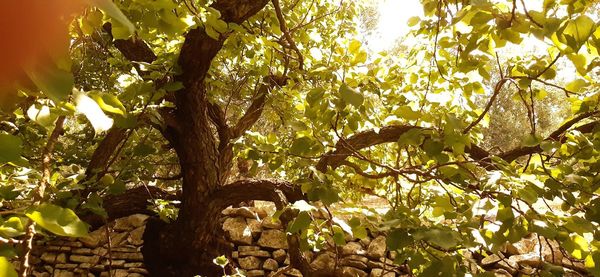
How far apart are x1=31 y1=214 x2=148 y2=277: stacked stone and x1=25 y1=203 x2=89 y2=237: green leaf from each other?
4290mm

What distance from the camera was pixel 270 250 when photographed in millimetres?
4793

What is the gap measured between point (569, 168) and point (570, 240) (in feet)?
1.65

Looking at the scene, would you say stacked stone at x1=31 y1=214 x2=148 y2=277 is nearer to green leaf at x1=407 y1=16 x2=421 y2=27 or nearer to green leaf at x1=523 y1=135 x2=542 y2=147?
green leaf at x1=407 y1=16 x2=421 y2=27

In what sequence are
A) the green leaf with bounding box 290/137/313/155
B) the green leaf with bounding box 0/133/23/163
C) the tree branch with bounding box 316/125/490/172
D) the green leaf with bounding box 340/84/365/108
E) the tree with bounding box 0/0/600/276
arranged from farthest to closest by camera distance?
the tree branch with bounding box 316/125/490/172 < the green leaf with bounding box 290/137/313/155 < the green leaf with bounding box 340/84/365/108 < the tree with bounding box 0/0/600/276 < the green leaf with bounding box 0/133/23/163

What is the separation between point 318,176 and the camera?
5.50 feet

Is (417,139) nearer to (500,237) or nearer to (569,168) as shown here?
(500,237)

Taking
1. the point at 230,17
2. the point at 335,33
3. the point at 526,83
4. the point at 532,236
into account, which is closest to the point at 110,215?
the point at 230,17

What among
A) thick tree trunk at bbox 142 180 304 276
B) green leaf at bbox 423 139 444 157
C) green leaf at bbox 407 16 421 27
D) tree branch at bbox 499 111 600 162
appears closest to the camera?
green leaf at bbox 423 139 444 157

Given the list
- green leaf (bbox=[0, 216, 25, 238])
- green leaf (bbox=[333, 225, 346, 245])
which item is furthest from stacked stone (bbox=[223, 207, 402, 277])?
green leaf (bbox=[0, 216, 25, 238])

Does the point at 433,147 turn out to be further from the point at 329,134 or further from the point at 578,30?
the point at 329,134

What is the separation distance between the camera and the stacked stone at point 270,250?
4435 millimetres

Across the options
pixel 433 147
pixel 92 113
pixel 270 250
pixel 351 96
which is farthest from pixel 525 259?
pixel 92 113

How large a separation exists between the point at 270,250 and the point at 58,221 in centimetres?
433

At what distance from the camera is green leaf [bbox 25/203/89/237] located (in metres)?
0.60
